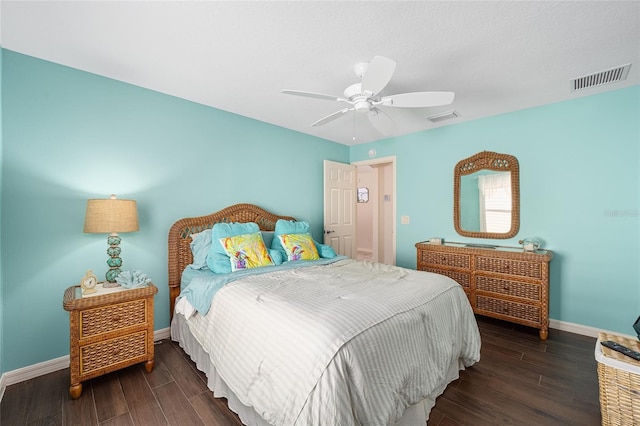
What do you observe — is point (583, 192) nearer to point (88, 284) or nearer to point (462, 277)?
point (462, 277)

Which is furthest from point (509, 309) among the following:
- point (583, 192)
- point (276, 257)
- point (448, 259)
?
point (276, 257)

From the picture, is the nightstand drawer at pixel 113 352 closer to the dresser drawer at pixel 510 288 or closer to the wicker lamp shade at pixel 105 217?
the wicker lamp shade at pixel 105 217

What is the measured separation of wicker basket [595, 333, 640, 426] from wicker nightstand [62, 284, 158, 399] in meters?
3.05

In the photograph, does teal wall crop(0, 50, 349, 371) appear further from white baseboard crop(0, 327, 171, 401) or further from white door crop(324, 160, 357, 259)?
white door crop(324, 160, 357, 259)

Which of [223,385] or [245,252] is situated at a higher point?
[245,252]

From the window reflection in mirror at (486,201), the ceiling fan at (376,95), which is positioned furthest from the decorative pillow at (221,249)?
the window reflection in mirror at (486,201)

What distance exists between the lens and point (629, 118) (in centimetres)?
265

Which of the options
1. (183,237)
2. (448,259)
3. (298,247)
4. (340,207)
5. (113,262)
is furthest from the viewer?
(340,207)

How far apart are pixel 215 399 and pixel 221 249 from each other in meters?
1.23

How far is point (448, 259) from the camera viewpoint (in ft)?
11.5

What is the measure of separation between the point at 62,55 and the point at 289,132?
245 centimetres

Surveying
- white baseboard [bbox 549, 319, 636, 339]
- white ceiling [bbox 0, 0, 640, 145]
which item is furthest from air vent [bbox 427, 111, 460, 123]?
white baseboard [bbox 549, 319, 636, 339]

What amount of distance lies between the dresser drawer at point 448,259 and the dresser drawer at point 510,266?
0.13m

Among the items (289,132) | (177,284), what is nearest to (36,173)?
(177,284)
